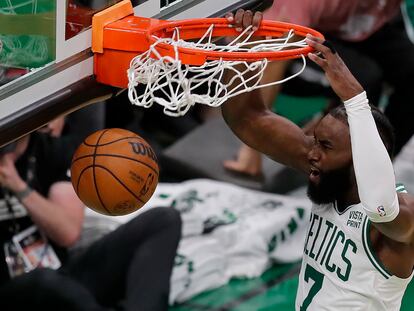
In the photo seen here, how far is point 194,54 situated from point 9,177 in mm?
1636

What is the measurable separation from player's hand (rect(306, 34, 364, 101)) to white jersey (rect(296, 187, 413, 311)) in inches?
20.0

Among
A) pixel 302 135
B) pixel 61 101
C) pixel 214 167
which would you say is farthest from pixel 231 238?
pixel 61 101

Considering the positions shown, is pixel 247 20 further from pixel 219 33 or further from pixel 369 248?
pixel 369 248

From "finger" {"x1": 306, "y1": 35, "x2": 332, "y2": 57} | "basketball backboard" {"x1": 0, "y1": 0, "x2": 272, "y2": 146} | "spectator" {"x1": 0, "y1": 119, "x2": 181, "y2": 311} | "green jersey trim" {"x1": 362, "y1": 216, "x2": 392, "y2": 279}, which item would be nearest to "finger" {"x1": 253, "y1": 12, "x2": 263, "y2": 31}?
"finger" {"x1": 306, "y1": 35, "x2": 332, "y2": 57}

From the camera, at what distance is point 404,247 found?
12.7 ft

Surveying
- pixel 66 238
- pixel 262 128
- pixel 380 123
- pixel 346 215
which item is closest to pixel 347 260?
pixel 346 215

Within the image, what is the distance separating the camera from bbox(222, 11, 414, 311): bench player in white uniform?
3621 millimetres

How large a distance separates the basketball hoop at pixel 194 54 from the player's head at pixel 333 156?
0.21 metres

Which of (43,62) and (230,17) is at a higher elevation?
(230,17)

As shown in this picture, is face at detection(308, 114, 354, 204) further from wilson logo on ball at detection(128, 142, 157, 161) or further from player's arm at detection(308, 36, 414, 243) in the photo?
wilson logo on ball at detection(128, 142, 157, 161)

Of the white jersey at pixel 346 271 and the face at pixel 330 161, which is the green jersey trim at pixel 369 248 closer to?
the white jersey at pixel 346 271

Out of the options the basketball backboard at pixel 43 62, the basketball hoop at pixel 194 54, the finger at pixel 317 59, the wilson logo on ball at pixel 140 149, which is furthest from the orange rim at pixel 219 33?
the wilson logo on ball at pixel 140 149

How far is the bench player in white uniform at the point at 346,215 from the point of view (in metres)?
3.62

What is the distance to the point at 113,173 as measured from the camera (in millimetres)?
3969
